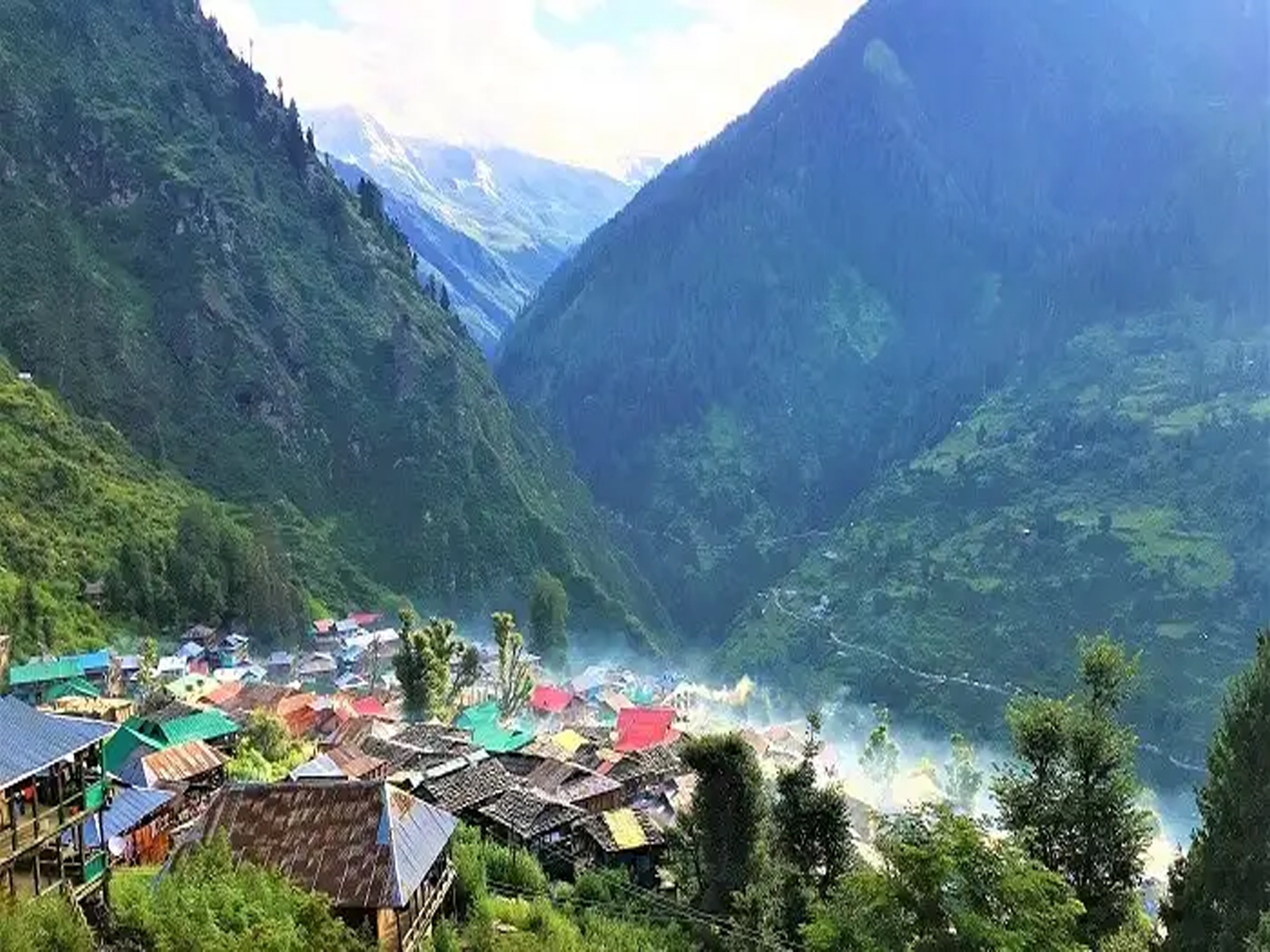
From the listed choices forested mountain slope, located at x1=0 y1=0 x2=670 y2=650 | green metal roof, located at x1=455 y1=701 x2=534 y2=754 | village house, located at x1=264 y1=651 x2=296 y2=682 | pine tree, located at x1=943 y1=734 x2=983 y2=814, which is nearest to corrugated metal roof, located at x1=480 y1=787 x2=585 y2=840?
green metal roof, located at x1=455 y1=701 x2=534 y2=754

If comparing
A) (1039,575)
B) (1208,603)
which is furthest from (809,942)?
(1039,575)

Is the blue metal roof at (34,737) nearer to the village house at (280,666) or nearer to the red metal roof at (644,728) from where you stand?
the red metal roof at (644,728)

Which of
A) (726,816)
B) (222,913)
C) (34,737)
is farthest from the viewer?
(726,816)

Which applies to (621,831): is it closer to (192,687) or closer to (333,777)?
(333,777)

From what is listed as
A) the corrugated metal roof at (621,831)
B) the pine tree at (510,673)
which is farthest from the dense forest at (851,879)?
the pine tree at (510,673)

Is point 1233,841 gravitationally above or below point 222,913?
above

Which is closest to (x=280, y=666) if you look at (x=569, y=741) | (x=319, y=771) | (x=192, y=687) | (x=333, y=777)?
(x=192, y=687)
